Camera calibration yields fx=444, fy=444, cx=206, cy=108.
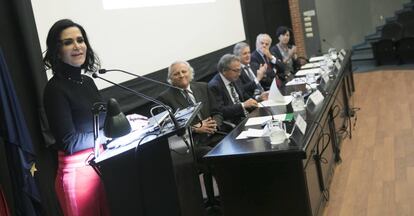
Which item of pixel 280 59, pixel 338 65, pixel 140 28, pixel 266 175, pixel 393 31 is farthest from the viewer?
pixel 393 31

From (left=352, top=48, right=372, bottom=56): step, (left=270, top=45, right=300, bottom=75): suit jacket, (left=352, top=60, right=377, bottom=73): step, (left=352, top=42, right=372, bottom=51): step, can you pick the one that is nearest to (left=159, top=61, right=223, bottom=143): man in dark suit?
(left=270, top=45, right=300, bottom=75): suit jacket

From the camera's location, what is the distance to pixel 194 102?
132 inches

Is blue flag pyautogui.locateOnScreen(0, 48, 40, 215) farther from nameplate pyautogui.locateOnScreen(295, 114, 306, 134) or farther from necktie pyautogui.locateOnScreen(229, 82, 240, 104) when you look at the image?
necktie pyautogui.locateOnScreen(229, 82, 240, 104)

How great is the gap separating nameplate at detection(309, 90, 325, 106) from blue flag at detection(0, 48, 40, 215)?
2092 millimetres

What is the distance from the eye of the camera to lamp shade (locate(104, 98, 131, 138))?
1646mm

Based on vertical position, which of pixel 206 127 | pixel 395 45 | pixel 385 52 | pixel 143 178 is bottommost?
pixel 385 52

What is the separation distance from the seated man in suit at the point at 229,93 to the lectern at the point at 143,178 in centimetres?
178

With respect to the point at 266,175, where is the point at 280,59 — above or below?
above

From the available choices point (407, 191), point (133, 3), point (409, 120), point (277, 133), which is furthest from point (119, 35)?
point (409, 120)

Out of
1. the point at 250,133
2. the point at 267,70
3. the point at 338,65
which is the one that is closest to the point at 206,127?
the point at 250,133

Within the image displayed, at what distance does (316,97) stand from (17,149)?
7.33ft

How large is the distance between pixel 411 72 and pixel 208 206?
5571 mm

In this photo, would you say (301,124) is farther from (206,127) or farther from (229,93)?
(229,93)

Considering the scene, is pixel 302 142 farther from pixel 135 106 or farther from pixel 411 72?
pixel 411 72
